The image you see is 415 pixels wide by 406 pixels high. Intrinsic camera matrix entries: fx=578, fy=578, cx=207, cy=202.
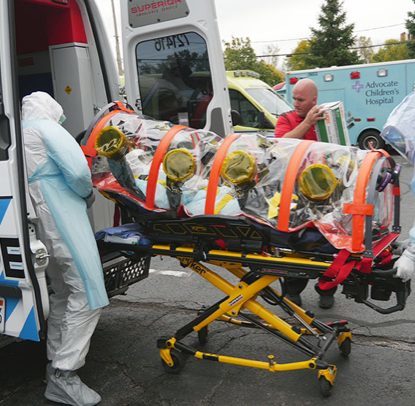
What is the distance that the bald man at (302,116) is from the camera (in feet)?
12.8

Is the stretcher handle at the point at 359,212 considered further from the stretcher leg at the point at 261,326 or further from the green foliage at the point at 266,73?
the green foliage at the point at 266,73

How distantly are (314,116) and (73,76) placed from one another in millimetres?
1786

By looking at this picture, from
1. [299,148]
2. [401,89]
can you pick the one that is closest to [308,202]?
[299,148]

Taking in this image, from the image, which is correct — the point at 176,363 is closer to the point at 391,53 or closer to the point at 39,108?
the point at 39,108

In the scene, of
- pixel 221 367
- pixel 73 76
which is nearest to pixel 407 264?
pixel 221 367

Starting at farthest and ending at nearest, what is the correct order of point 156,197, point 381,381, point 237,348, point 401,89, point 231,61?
point 231,61 < point 401,89 < point 237,348 < point 381,381 < point 156,197

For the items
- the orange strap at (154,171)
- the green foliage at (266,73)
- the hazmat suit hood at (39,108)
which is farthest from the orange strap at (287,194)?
the green foliage at (266,73)

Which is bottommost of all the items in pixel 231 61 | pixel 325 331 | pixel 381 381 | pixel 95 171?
pixel 381 381

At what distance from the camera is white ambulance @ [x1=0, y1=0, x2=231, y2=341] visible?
3.03 metres

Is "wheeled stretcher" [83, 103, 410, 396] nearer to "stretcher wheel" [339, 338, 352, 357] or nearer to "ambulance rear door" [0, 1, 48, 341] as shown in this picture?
"stretcher wheel" [339, 338, 352, 357]

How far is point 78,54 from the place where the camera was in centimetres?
422

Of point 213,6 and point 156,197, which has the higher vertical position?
point 213,6

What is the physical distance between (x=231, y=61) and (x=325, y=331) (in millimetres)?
28450

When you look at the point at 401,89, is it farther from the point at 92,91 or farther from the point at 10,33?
the point at 10,33
